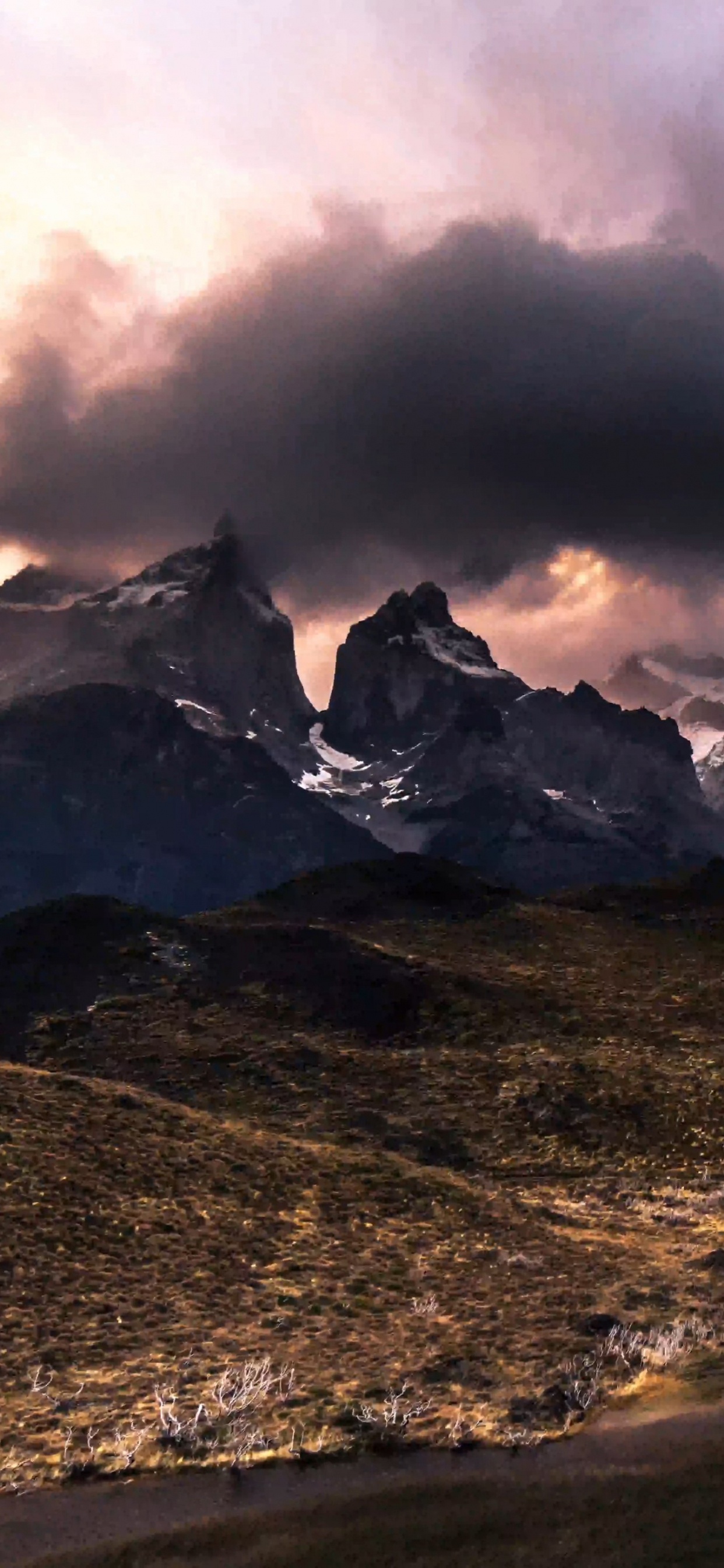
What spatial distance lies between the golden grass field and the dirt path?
67cm

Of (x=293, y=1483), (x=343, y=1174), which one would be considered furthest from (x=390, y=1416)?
(x=343, y=1174)

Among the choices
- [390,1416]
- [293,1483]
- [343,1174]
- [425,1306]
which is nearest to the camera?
[293,1483]

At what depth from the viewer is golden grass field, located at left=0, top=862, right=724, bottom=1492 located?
22.8m

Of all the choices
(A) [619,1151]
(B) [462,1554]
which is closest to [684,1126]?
(A) [619,1151]

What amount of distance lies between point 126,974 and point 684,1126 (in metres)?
36.2

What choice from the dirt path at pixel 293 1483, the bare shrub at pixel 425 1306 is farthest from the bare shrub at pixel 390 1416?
the bare shrub at pixel 425 1306

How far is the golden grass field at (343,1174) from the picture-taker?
→ 74.9 ft

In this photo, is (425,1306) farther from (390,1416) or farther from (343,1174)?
(343,1174)

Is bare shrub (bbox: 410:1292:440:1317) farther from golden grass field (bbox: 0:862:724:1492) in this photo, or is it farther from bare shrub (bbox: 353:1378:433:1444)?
bare shrub (bbox: 353:1378:433:1444)

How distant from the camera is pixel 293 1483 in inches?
736

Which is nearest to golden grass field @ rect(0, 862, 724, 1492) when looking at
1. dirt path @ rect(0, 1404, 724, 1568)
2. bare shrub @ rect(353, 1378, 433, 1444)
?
bare shrub @ rect(353, 1378, 433, 1444)

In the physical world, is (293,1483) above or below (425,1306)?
below

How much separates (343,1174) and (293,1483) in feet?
69.1

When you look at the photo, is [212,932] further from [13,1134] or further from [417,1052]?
[13,1134]
